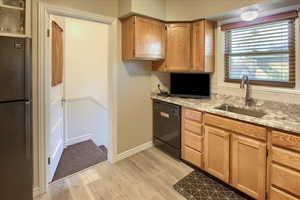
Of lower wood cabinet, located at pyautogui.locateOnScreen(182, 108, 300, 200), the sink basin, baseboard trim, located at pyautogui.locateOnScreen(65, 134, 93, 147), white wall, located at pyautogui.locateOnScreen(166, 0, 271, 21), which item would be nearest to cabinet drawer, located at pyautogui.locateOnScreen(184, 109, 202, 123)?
lower wood cabinet, located at pyautogui.locateOnScreen(182, 108, 300, 200)

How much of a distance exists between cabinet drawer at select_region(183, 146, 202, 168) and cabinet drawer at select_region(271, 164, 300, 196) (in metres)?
0.88

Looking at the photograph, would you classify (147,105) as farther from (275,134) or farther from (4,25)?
(4,25)

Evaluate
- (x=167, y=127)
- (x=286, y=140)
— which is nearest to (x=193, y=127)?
(x=167, y=127)

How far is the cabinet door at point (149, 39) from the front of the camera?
2.59 metres

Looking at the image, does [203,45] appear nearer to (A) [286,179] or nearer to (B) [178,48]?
(B) [178,48]

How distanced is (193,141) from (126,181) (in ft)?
3.40

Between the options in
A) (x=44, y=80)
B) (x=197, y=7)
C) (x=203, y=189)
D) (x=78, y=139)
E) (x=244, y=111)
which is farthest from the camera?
(x=78, y=139)

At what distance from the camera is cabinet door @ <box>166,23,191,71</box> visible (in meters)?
2.84

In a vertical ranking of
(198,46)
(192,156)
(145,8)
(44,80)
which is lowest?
(192,156)

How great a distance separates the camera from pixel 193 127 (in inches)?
98.3

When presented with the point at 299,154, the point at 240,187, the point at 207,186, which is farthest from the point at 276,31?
the point at 207,186

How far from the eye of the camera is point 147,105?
3180mm

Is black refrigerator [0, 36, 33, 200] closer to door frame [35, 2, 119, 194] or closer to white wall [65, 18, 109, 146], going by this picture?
door frame [35, 2, 119, 194]

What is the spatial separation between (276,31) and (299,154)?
155cm
